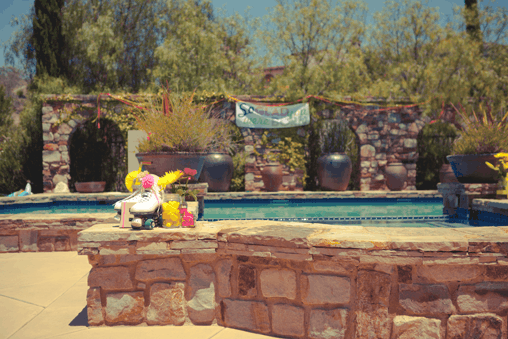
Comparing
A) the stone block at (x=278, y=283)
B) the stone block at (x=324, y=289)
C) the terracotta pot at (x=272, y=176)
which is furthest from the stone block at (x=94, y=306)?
the terracotta pot at (x=272, y=176)

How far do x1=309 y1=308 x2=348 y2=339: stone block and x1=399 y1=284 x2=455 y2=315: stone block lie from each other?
306mm

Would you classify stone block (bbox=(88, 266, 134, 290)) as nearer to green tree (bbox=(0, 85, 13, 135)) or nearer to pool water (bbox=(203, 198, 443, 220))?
pool water (bbox=(203, 198, 443, 220))

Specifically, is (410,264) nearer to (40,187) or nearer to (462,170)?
(462,170)

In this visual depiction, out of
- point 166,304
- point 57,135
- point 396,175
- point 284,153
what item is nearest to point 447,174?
point 396,175

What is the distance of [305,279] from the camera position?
1.87 m

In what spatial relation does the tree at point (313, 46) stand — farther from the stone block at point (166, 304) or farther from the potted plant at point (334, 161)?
the stone block at point (166, 304)

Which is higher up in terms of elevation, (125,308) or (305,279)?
(305,279)

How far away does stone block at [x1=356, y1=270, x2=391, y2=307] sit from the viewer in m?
1.75

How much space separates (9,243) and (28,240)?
0.62 feet

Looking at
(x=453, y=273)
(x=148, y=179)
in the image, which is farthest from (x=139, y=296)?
(x=453, y=273)

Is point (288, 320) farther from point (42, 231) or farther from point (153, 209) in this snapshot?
point (42, 231)

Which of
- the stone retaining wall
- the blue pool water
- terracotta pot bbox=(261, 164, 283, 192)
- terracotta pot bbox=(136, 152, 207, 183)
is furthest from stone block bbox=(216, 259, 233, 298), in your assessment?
terracotta pot bbox=(261, 164, 283, 192)

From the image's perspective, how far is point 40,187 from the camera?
9000 millimetres

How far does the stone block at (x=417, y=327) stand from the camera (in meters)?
1.74
